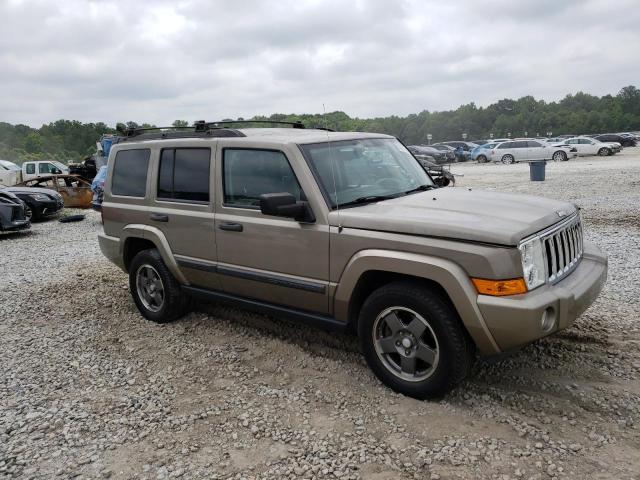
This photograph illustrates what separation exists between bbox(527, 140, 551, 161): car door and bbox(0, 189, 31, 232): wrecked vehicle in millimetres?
28487

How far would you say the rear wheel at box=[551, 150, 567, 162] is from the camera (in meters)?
32.2

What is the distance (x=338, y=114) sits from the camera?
6309mm

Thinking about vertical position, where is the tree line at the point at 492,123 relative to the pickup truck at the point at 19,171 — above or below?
above

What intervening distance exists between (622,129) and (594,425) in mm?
101999

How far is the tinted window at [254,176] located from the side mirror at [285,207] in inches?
7.4

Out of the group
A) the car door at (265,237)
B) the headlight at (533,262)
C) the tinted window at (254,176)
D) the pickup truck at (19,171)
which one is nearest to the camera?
the headlight at (533,262)

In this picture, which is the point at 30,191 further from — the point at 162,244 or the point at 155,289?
the point at 162,244

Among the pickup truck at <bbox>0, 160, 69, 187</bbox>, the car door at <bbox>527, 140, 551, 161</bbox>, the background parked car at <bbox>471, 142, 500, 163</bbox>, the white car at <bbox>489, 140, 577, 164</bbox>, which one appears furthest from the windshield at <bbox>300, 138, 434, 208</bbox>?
the background parked car at <bbox>471, 142, 500, 163</bbox>

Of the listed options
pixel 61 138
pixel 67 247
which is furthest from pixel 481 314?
pixel 61 138

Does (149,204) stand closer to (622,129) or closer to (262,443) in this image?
(262,443)

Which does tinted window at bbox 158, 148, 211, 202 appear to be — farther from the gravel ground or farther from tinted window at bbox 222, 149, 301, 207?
the gravel ground

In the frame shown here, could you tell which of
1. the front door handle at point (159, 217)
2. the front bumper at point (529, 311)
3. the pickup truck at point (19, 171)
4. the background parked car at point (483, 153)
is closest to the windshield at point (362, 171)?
the front bumper at point (529, 311)

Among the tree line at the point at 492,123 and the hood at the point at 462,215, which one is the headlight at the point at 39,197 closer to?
the hood at the point at 462,215

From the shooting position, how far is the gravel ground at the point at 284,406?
302 centimetres
